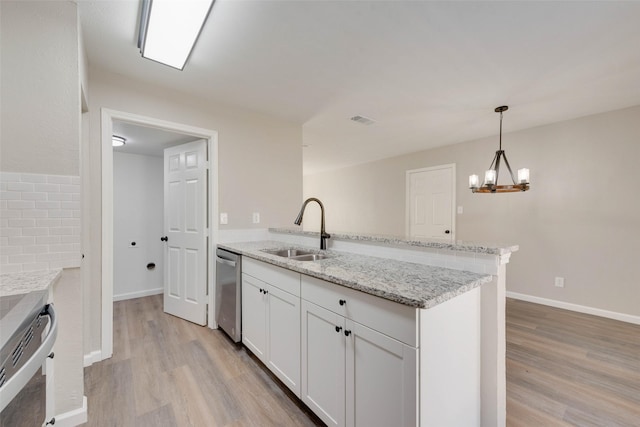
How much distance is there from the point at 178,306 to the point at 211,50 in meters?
2.62

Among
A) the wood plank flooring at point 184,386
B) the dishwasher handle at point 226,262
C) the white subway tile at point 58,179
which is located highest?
the white subway tile at point 58,179

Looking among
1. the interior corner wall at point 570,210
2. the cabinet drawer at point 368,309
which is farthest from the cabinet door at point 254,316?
the interior corner wall at point 570,210

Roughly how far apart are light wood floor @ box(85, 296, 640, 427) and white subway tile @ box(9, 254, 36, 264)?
3.20 ft

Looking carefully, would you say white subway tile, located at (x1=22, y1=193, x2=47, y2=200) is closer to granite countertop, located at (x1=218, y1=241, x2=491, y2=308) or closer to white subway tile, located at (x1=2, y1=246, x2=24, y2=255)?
white subway tile, located at (x1=2, y1=246, x2=24, y2=255)

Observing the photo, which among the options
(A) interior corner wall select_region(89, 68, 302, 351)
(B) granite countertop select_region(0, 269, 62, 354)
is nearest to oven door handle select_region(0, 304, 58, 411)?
(B) granite countertop select_region(0, 269, 62, 354)

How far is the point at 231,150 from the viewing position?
2.89 metres

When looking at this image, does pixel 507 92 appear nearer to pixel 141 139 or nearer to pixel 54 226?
pixel 54 226

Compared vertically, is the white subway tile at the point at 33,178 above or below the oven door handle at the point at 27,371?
above

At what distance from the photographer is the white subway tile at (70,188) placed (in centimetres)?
150

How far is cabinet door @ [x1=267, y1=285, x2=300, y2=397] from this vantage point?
1.62m

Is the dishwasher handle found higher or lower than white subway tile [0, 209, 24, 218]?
lower

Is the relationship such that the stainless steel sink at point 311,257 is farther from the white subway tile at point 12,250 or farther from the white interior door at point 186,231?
the white subway tile at point 12,250

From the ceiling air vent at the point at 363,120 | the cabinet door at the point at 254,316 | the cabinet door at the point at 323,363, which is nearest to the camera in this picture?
the cabinet door at the point at 323,363

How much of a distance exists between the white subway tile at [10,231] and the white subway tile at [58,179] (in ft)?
0.94
